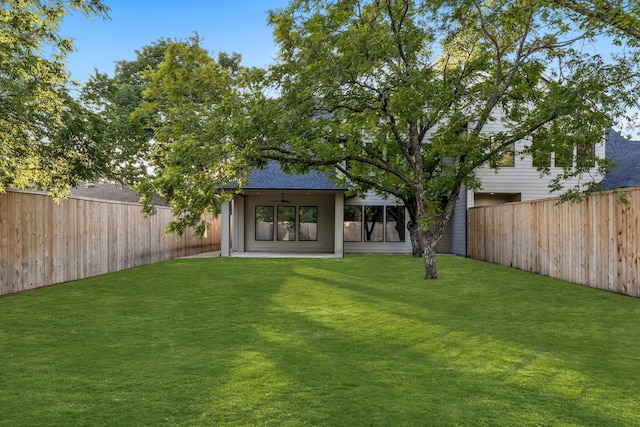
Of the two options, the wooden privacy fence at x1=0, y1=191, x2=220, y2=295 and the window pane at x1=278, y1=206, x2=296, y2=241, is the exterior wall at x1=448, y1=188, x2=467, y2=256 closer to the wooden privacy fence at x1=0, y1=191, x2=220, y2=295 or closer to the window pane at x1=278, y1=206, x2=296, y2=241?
the window pane at x1=278, y1=206, x2=296, y2=241

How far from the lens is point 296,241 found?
20.6m

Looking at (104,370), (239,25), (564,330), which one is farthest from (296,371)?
(239,25)

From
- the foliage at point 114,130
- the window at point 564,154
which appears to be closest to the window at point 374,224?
the window at point 564,154

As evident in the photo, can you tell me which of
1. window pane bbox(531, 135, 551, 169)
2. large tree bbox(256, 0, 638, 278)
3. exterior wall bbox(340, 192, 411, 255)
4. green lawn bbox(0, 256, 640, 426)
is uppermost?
large tree bbox(256, 0, 638, 278)

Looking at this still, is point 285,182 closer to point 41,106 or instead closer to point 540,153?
point 540,153

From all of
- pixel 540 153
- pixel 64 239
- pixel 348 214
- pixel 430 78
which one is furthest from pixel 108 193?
pixel 540 153

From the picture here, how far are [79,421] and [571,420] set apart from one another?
3092 millimetres

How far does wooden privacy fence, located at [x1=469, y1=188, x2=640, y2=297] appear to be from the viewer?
821 centimetres

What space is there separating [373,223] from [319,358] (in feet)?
52.3

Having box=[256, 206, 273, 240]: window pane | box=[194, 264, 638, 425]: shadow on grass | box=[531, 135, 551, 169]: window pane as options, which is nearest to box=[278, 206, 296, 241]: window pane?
box=[256, 206, 273, 240]: window pane

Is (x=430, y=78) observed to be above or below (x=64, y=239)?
above

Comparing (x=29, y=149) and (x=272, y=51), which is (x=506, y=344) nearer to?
(x=29, y=149)

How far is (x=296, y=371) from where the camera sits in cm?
389

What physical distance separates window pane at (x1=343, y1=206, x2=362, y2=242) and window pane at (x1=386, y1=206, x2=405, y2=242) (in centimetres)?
124
